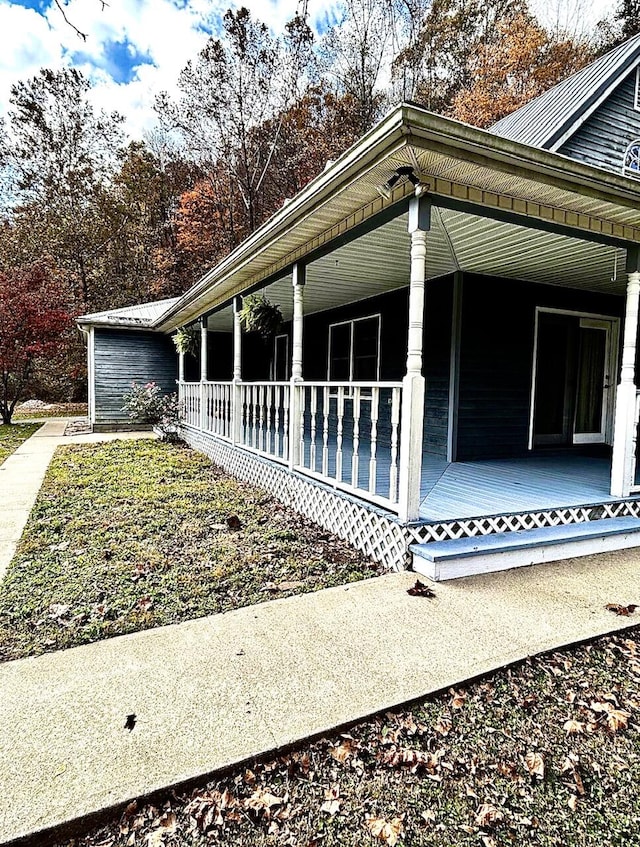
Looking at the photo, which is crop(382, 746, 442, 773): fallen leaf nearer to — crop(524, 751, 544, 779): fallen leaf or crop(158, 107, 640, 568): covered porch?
crop(524, 751, 544, 779): fallen leaf

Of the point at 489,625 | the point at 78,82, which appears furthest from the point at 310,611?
the point at 78,82

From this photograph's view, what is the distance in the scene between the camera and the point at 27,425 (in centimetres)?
1413

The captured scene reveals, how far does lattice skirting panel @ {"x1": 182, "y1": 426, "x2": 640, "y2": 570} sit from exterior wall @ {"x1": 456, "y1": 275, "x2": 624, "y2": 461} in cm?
225

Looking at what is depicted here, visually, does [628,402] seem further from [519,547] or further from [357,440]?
[357,440]

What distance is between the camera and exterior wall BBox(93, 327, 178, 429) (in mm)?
12172

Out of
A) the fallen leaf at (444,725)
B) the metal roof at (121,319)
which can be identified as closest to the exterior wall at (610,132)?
the fallen leaf at (444,725)

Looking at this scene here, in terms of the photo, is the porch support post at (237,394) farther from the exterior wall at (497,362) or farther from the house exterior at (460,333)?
the exterior wall at (497,362)

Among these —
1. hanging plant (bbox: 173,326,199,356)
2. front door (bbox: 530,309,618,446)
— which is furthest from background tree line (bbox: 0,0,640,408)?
front door (bbox: 530,309,618,446)

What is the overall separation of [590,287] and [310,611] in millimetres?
6237

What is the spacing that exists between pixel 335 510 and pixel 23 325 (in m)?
13.4

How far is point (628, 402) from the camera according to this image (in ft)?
14.3

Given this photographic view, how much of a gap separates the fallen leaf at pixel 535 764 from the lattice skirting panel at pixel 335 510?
1660 millimetres

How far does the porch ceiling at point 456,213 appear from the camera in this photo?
303 cm

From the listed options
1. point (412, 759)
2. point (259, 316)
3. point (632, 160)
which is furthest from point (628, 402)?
point (632, 160)
